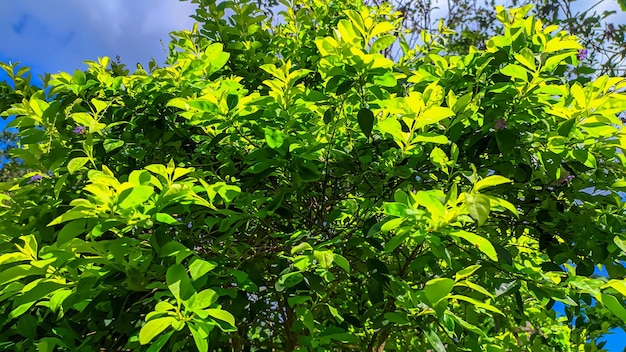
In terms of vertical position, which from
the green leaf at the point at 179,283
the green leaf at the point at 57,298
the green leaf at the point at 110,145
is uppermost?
the green leaf at the point at 110,145

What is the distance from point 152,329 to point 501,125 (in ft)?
3.49

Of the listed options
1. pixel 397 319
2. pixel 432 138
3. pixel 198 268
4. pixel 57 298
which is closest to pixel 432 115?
pixel 432 138

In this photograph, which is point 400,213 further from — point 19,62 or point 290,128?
point 19,62

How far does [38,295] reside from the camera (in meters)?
1.20

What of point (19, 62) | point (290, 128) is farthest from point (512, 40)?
point (19, 62)

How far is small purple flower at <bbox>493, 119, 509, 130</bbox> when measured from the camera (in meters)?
1.47

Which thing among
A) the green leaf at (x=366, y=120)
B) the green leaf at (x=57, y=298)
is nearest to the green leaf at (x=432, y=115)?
the green leaf at (x=366, y=120)

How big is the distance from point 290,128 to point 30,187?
114cm

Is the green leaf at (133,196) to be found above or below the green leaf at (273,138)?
below

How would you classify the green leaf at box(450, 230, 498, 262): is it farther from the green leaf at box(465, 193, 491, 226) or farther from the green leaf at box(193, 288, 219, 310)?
the green leaf at box(193, 288, 219, 310)

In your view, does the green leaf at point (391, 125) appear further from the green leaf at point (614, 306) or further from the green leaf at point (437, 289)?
the green leaf at point (614, 306)

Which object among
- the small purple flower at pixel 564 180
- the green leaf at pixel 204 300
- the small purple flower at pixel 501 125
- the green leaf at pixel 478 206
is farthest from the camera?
the small purple flower at pixel 564 180

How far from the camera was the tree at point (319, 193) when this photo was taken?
1174 mm

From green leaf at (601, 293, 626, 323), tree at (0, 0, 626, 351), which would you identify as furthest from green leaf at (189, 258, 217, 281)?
green leaf at (601, 293, 626, 323)
